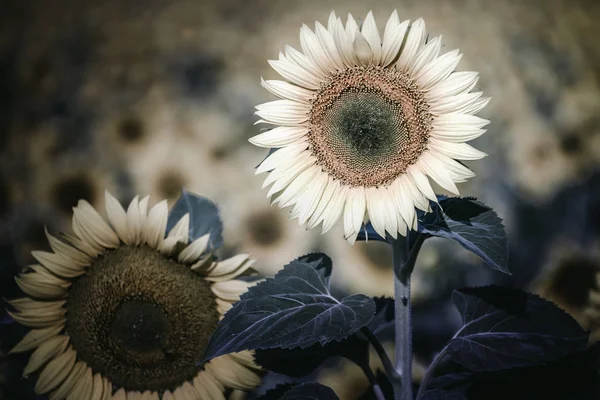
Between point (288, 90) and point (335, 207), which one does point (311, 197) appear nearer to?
point (335, 207)

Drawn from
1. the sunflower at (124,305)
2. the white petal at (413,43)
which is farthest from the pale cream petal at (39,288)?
the white petal at (413,43)

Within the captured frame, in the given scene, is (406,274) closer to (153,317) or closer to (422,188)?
(422,188)

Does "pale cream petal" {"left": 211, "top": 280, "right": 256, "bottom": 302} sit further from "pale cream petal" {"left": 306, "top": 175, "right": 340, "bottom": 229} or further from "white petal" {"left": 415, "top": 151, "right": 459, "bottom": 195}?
"white petal" {"left": 415, "top": 151, "right": 459, "bottom": 195}

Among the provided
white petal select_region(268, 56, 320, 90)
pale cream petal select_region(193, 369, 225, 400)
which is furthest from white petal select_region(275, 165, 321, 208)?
pale cream petal select_region(193, 369, 225, 400)

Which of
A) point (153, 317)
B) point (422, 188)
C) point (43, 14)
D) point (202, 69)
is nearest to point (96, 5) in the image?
point (43, 14)

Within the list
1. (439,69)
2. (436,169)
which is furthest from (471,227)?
(439,69)

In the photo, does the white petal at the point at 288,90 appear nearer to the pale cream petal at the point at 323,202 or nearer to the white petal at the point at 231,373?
the pale cream petal at the point at 323,202

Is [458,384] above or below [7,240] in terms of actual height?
above
